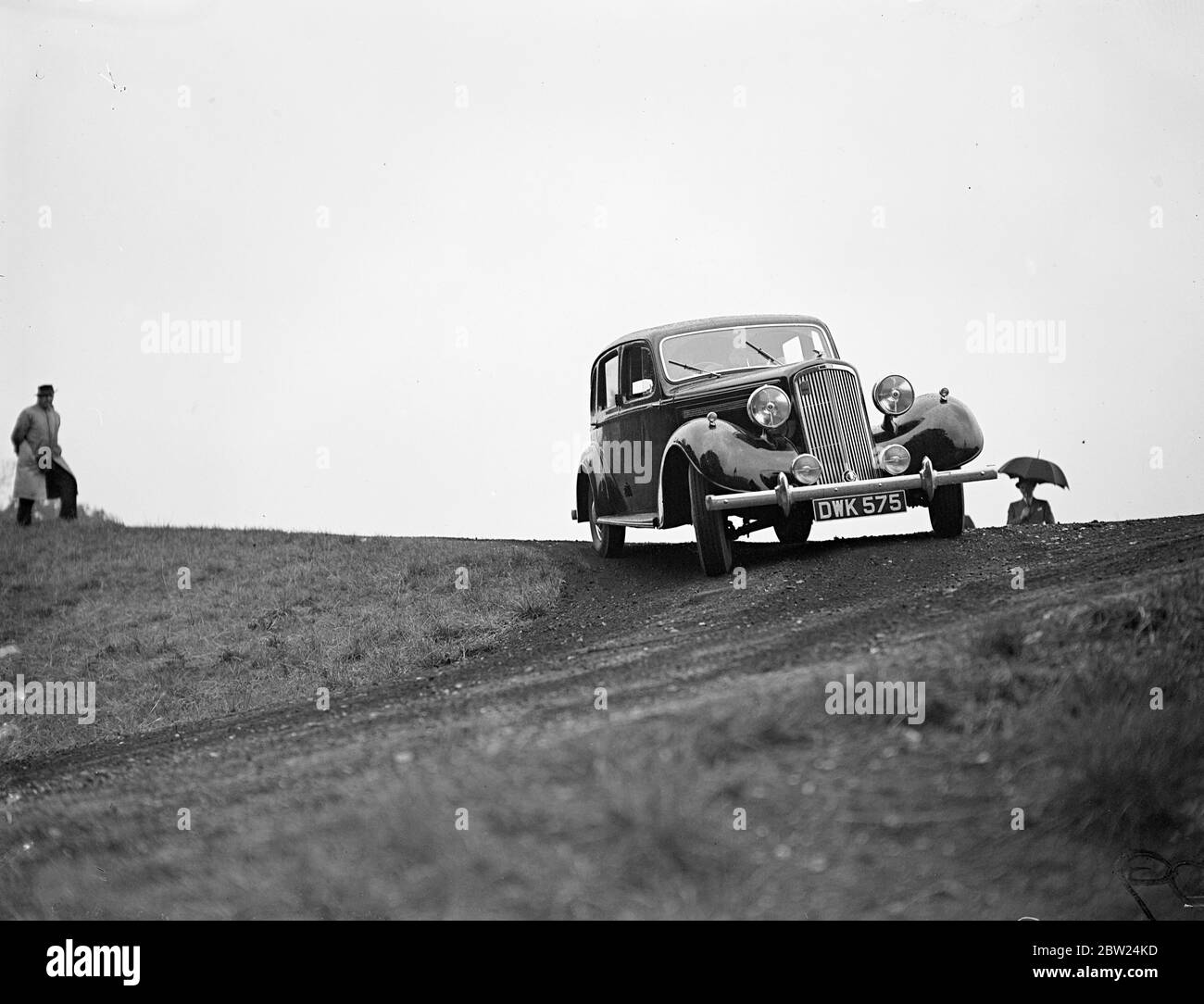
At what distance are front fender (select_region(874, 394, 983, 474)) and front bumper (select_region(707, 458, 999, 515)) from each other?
326 mm

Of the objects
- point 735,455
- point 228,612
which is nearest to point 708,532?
point 735,455

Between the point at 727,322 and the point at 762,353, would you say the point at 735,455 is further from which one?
the point at 727,322

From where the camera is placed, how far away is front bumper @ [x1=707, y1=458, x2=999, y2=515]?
6.67m

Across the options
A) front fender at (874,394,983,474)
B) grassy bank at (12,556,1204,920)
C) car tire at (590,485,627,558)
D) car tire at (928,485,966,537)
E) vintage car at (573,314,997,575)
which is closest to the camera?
grassy bank at (12,556,1204,920)

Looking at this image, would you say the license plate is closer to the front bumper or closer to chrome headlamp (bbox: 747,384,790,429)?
the front bumper

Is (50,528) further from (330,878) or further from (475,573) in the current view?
(330,878)

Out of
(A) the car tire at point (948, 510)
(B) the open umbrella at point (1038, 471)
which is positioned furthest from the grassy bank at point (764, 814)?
(B) the open umbrella at point (1038, 471)

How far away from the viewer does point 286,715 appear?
5.96 meters

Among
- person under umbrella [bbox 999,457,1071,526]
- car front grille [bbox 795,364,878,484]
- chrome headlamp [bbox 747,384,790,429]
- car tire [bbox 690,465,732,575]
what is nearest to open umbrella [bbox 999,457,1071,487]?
person under umbrella [bbox 999,457,1071,526]

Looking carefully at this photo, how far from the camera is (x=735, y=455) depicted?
6.84 m

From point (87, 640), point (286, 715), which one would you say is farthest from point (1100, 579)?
point (87, 640)

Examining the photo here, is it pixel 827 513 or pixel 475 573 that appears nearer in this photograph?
pixel 827 513

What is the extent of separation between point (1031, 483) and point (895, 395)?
215 centimetres
